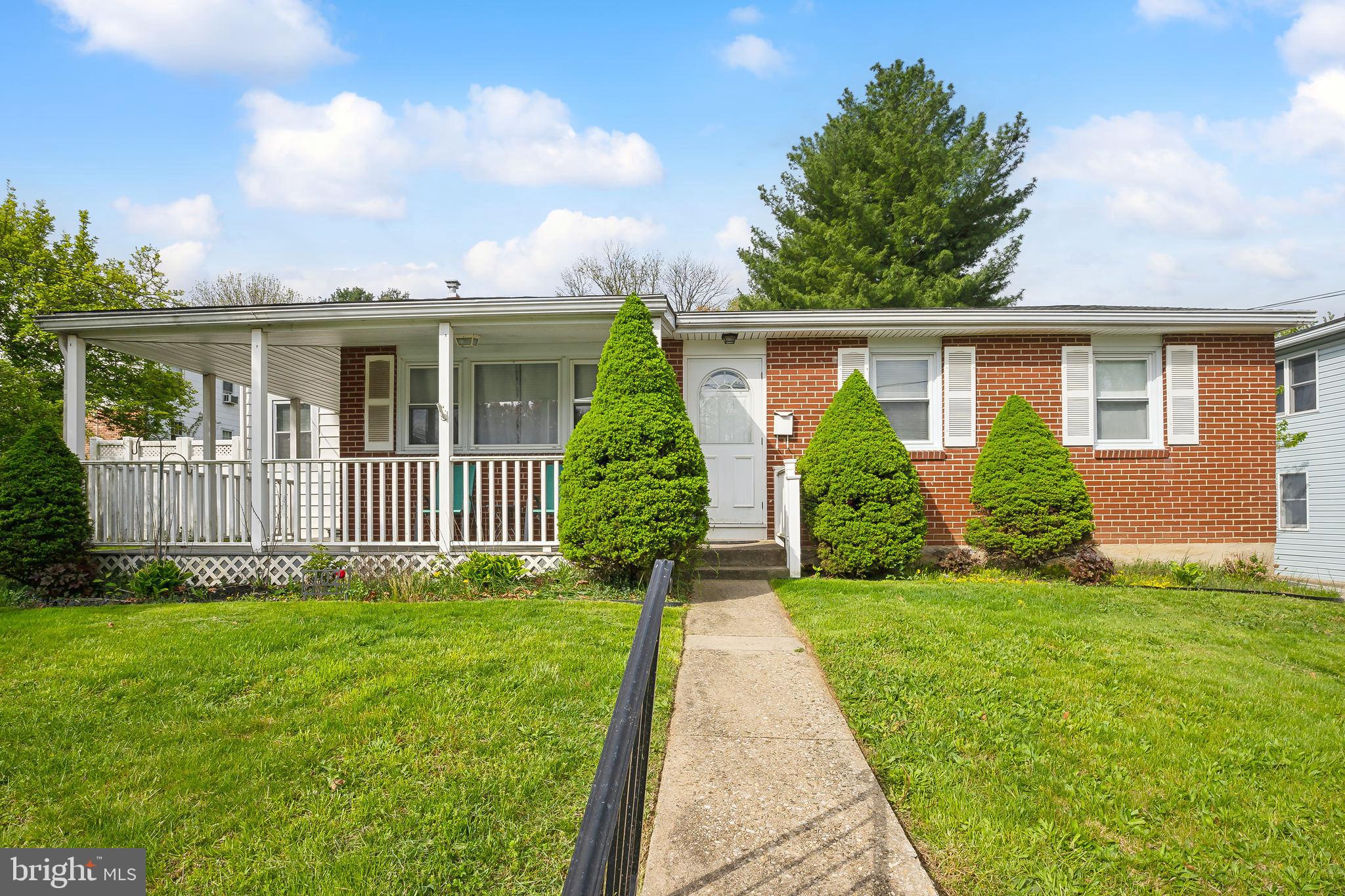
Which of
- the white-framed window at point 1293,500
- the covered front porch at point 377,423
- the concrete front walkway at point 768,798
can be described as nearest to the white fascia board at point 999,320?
the covered front porch at point 377,423

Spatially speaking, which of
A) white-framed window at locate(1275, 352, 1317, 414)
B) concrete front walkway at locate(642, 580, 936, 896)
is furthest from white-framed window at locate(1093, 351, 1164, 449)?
white-framed window at locate(1275, 352, 1317, 414)

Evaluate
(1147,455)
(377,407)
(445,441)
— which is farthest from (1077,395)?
(377,407)

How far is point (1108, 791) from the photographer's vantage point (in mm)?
2824

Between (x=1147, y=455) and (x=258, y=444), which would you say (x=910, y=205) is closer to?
(x=1147, y=455)

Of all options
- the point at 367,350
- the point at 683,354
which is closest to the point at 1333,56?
the point at 683,354

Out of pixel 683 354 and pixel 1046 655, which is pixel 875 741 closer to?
pixel 1046 655

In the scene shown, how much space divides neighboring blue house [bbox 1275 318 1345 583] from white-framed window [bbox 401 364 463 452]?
55.0ft

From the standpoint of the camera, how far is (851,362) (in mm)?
9008

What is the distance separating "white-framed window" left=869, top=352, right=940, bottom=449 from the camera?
9055mm

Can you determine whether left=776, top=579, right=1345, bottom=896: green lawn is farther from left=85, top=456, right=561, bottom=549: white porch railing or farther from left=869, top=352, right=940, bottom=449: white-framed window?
left=85, top=456, right=561, bottom=549: white porch railing

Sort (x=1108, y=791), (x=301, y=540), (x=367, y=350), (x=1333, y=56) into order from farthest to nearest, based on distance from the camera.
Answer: (x=1333, y=56) → (x=367, y=350) → (x=301, y=540) → (x=1108, y=791)

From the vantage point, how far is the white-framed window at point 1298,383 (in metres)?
15.0

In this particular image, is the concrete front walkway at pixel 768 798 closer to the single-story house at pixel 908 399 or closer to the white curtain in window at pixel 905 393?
the single-story house at pixel 908 399

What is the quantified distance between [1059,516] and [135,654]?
853 centimetres
